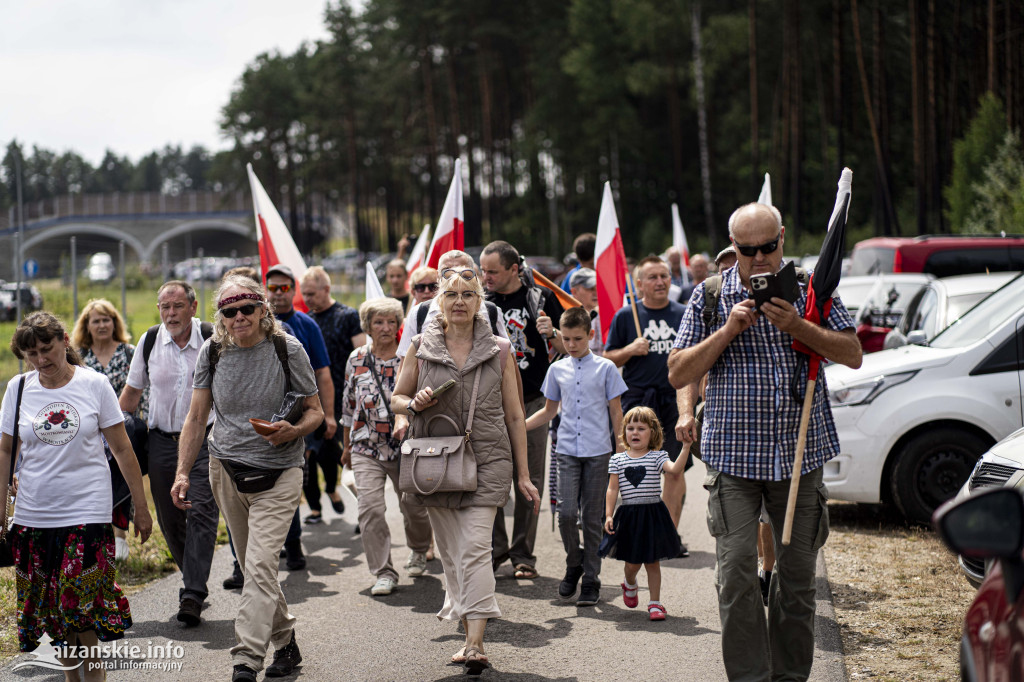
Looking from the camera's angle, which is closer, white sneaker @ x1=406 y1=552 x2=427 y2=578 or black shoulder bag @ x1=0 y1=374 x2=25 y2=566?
black shoulder bag @ x1=0 y1=374 x2=25 y2=566

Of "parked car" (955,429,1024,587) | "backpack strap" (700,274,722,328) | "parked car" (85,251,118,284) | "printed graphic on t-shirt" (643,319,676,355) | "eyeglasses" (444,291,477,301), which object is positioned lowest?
"parked car" (955,429,1024,587)

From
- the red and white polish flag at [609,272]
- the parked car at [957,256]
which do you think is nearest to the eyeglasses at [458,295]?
the red and white polish flag at [609,272]

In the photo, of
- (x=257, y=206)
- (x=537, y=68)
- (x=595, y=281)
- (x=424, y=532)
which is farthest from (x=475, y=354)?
(x=537, y=68)

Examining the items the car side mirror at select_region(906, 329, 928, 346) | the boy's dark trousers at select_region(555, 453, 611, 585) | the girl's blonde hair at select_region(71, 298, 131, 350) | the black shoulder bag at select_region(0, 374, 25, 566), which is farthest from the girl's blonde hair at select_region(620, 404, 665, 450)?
the car side mirror at select_region(906, 329, 928, 346)

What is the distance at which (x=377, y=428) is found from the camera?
25.6 ft

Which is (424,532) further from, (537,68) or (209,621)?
(537,68)

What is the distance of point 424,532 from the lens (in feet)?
25.9

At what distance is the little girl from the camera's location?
6.61m

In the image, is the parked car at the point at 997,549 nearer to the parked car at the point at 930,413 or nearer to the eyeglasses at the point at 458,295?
the eyeglasses at the point at 458,295

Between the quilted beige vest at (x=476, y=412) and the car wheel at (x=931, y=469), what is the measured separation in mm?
3863

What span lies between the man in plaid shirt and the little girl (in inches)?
71.3

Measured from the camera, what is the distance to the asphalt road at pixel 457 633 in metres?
5.73

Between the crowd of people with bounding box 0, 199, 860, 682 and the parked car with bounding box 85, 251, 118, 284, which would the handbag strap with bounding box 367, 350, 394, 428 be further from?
the parked car with bounding box 85, 251, 118, 284

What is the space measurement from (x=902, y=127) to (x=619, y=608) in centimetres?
4476
